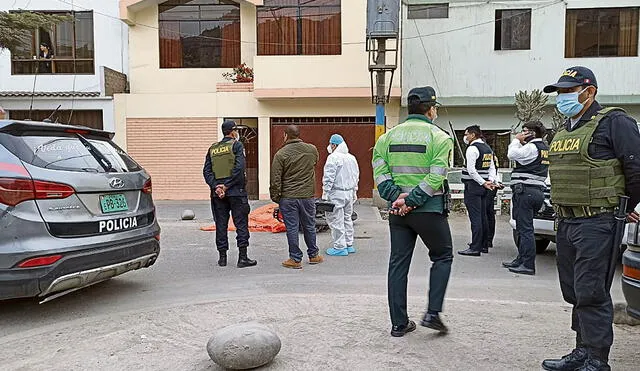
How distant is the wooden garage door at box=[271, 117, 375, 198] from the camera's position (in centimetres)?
1553

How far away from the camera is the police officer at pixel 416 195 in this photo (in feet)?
13.5

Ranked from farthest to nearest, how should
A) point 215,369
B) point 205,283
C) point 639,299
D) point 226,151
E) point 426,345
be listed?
1. point 226,151
2. point 205,283
3. point 426,345
4. point 215,369
5. point 639,299

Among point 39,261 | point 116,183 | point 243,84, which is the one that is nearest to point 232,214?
point 116,183

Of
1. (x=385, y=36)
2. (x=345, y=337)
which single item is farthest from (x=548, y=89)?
(x=385, y=36)

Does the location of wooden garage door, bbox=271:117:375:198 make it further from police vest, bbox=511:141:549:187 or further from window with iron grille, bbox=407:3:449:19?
police vest, bbox=511:141:549:187

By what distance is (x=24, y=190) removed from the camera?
442 centimetres

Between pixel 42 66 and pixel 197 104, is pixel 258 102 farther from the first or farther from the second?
pixel 42 66

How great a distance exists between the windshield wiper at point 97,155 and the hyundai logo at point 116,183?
4.5 inches

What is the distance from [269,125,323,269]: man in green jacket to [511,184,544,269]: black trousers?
2.46m

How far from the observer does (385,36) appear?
13.1m

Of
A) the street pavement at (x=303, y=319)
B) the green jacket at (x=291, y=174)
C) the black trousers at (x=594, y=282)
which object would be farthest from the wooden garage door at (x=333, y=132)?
the black trousers at (x=594, y=282)

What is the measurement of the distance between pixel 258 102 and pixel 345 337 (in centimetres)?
1200

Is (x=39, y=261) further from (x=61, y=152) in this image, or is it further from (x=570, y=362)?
(x=570, y=362)

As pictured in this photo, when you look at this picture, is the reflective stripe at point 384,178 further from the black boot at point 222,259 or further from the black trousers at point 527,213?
the black boot at point 222,259
